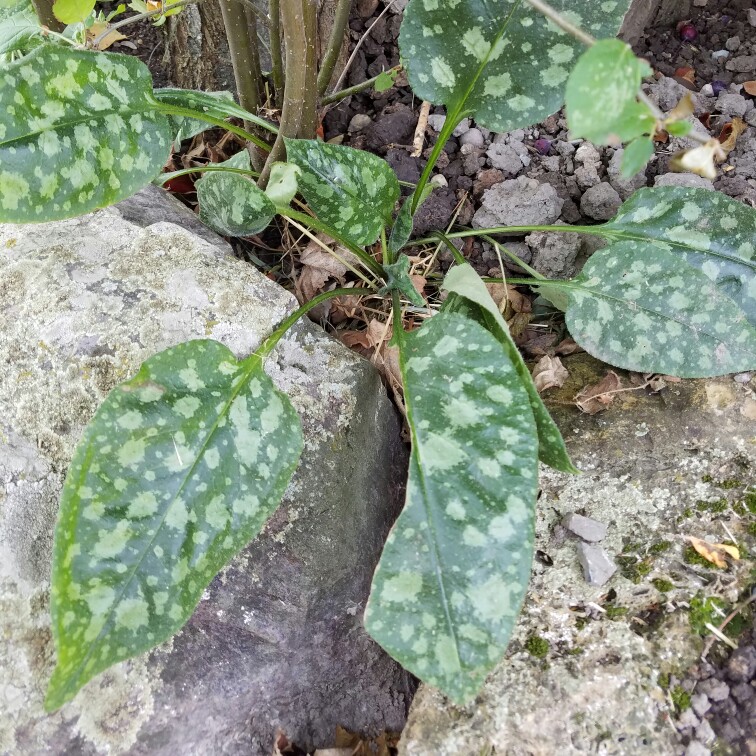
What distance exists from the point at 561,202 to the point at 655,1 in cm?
59

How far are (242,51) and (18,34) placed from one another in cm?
42

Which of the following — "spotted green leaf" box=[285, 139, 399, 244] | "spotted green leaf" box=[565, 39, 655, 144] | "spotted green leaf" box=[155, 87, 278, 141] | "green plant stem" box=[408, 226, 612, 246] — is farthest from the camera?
"green plant stem" box=[408, 226, 612, 246]

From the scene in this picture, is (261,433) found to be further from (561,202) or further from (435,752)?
(561,202)

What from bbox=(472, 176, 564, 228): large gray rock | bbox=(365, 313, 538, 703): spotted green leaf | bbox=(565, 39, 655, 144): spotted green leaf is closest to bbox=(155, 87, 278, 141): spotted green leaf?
bbox=(472, 176, 564, 228): large gray rock

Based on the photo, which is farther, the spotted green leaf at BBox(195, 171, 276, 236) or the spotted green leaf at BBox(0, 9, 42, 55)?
the spotted green leaf at BBox(0, 9, 42, 55)

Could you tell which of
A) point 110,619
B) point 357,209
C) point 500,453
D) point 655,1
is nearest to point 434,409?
point 500,453

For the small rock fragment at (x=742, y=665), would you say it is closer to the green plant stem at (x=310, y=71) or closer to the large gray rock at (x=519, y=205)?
the large gray rock at (x=519, y=205)

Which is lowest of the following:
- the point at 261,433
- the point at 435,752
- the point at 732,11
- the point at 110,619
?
the point at 435,752

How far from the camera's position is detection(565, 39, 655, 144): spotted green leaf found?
0.57 metres

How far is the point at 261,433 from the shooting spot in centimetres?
97

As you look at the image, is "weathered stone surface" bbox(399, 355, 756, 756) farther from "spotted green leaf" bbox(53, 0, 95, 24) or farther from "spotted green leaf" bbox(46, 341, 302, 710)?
"spotted green leaf" bbox(53, 0, 95, 24)

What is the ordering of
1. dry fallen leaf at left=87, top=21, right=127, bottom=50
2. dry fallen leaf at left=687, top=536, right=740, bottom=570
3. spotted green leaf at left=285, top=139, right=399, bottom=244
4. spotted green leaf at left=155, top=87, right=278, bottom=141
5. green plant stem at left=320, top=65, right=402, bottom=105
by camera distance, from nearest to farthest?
dry fallen leaf at left=687, top=536, right=740, bottom=570 < spotted green leaf at left=285, top=139, right=399, bottom=244 < spotted green leaf at left=155, top=87, right=278, bottom=141 < green plant stem at left=320, top=65, right=402, bottom=105 < dry fallen leaf at left=87, top=21, right=127, bottom=50

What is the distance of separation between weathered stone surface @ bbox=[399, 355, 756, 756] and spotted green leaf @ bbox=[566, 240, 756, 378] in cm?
8

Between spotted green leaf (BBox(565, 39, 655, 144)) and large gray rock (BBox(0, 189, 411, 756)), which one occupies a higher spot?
spotted green leaf (BBox(565, 39, 655, 144))
